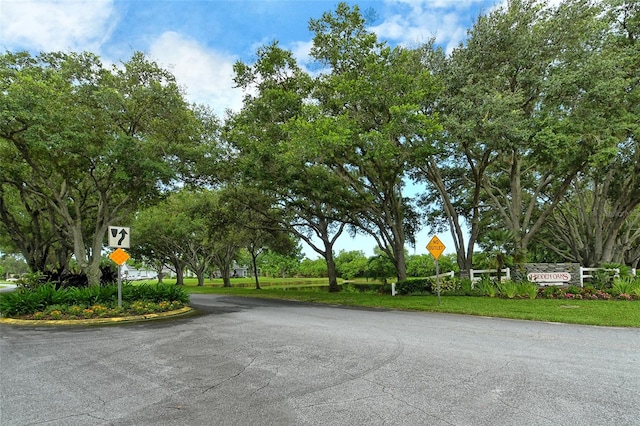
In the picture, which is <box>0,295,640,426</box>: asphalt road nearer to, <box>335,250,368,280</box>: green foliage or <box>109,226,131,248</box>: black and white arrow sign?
<box>109,226,131,248</box>: black and white arrow sign

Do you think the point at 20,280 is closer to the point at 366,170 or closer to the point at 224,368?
the point at 224,368

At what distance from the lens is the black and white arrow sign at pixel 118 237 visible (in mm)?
11727

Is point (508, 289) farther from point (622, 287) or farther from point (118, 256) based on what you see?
point (118, 256)

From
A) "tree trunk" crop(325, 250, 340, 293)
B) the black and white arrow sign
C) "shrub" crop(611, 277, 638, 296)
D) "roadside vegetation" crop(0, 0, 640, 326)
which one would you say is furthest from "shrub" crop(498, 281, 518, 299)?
the black and white arrow sign

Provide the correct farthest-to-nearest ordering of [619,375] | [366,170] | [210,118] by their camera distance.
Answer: [210,118]
[366,170]
[619,375]

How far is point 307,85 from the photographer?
16844 mm

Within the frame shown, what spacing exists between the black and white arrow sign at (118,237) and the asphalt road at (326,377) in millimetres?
3657

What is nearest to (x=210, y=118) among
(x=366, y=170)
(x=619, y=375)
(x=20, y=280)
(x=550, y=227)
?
(x=366, y=170)

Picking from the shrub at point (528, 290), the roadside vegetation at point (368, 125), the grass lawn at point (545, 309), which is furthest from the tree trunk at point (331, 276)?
the shrub at point (528, 290)

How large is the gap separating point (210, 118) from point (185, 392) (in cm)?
1723

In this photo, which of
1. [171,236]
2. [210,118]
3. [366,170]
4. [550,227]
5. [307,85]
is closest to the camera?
[307,85]

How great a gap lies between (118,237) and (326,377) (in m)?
9.47

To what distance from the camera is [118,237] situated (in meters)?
11.9

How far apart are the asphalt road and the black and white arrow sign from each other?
3657mm
